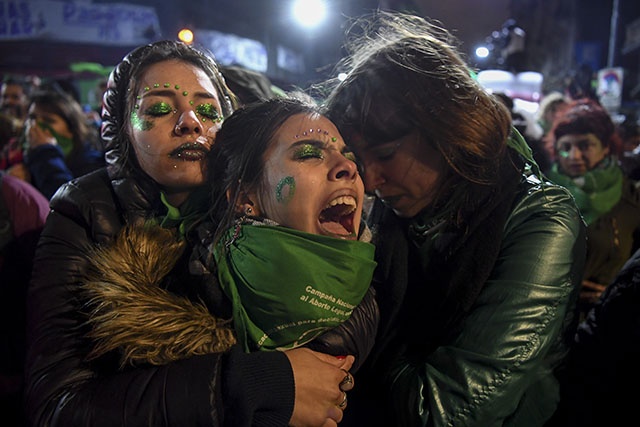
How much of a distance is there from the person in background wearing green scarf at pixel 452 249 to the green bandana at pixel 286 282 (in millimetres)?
321

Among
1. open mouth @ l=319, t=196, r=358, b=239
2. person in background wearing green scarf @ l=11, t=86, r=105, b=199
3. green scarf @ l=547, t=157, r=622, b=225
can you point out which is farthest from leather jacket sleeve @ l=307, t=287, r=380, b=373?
person in background wearing green scarf @ l=11, t=86, r=105, b=199

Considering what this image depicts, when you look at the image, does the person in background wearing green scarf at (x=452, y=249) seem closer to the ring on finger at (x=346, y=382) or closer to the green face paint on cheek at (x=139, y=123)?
the ring on finger at (x=346, y=382)

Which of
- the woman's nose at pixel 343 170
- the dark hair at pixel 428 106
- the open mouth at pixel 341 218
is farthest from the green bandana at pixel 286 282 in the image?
the dark hair at pixel 428 106

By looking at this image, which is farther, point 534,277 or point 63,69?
point 63,69

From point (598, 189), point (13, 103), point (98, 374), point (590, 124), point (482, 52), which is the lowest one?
point (598, 189)

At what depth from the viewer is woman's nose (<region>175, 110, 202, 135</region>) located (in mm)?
1720

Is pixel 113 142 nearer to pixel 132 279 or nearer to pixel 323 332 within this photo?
pixel 132 279

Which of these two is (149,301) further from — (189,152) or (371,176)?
(371,176)

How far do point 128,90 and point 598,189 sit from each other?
3.72 meters

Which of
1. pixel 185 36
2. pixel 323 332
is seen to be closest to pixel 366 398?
pixel 323 332

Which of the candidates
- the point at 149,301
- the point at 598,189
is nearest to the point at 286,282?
the point at 149,301

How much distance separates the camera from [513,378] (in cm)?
138

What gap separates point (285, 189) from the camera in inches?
62.4

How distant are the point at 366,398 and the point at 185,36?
28.9ft
